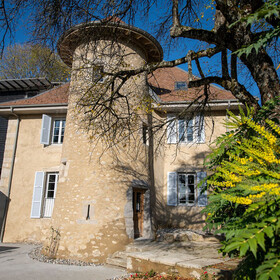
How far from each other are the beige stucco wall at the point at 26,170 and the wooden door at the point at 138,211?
3712 mm

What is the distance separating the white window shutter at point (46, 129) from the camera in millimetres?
11477

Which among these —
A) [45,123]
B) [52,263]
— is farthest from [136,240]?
[45,123]

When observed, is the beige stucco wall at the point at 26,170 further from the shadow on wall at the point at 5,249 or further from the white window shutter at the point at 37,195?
the shadow on wall at the point at 5,249

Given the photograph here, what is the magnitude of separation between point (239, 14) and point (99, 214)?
20.4 ft

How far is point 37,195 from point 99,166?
4.03 m

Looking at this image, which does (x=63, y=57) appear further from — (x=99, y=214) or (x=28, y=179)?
(x=99, y=214)

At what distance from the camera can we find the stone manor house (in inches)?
313

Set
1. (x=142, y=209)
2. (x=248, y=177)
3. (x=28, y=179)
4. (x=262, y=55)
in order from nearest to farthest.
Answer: (x=248, y=177)
(x=262, y=55)
(x=142, y=209)
(x=28, y=179)

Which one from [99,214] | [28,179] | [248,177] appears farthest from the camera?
[28,179]

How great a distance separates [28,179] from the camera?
11.3 m

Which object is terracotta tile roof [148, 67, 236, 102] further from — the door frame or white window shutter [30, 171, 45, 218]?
white window shutter [30, 171, 45, 218]

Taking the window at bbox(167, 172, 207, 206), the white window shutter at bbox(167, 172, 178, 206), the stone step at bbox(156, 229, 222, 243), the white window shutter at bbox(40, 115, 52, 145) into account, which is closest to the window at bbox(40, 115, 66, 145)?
the white window shutter at bbox(40, 115, 52, 145)

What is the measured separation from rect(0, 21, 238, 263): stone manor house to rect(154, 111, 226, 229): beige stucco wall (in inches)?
Result: 1.5

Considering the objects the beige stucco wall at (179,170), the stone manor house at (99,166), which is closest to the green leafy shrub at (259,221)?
the stone manor house at (99,166)
